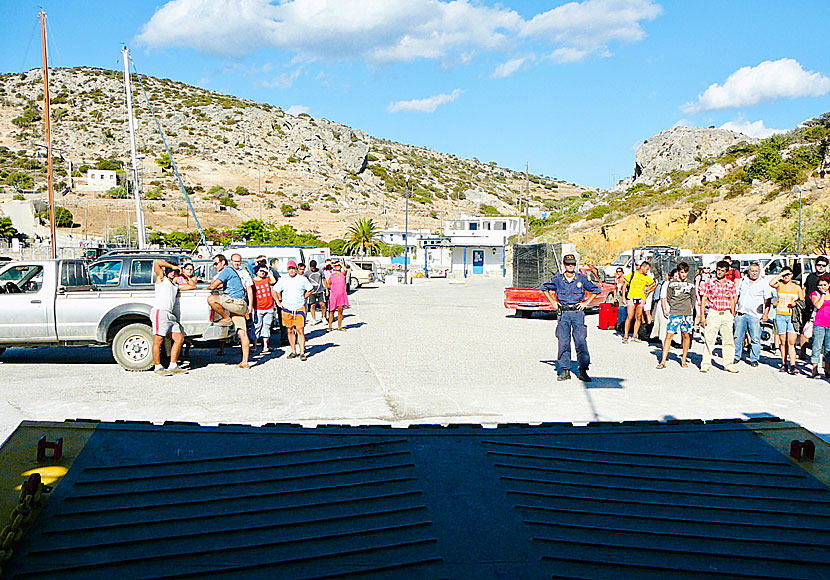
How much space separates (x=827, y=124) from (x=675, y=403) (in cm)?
6146

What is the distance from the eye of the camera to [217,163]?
102 metres

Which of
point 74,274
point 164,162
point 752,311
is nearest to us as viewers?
point 752,311

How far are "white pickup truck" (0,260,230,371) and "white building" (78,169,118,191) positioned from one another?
7867 centimetres

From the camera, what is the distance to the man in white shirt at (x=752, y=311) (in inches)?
450

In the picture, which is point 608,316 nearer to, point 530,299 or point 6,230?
point 530,299

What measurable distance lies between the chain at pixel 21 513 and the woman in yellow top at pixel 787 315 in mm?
11202

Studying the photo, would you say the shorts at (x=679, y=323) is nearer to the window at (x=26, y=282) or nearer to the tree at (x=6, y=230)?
the window at (x=26, y=282)

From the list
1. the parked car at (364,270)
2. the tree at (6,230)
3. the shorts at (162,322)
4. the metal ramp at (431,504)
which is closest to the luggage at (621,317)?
the shorts at (162,322)

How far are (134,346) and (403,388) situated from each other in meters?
4.58

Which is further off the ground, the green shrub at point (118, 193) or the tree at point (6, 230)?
the green shrub at point (118, 193)

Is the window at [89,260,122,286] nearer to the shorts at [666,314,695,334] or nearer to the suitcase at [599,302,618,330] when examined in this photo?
the shorts at [666,314,695,334]

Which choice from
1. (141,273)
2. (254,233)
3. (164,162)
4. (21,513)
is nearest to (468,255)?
(254,233)

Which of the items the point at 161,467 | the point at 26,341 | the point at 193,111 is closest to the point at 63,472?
the point at 161,467

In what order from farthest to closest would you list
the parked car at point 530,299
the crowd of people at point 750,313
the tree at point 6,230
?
the tree at point 6,230 → the parked car at point 530,299 → the crowd of people at point 750,313
